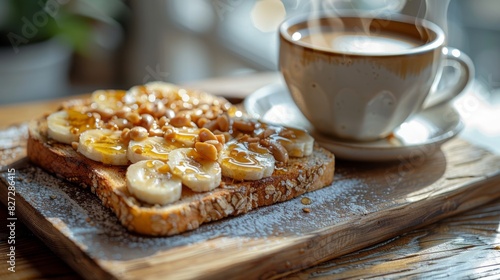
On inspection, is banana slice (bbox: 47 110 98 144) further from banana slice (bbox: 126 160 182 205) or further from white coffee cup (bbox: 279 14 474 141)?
white coffee cup (bbox: 279 14 474 141)

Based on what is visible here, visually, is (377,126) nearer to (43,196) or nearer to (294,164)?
(294,164)

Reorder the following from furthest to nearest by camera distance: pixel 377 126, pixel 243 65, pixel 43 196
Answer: pixel 243 65 → pixel 377 126 → pixel 43 196

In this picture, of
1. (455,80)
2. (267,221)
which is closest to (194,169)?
(267,221)

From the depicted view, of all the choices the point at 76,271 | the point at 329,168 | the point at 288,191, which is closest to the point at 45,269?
the point at 76,271

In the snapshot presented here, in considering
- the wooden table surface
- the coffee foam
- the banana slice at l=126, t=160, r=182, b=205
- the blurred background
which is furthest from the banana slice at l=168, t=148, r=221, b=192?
the blurred background

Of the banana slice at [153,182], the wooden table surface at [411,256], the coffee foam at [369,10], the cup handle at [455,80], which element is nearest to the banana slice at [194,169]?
the banana slice at [153,182]

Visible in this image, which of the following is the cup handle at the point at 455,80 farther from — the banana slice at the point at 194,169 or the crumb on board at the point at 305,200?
the banana slice at the point at 194,169
